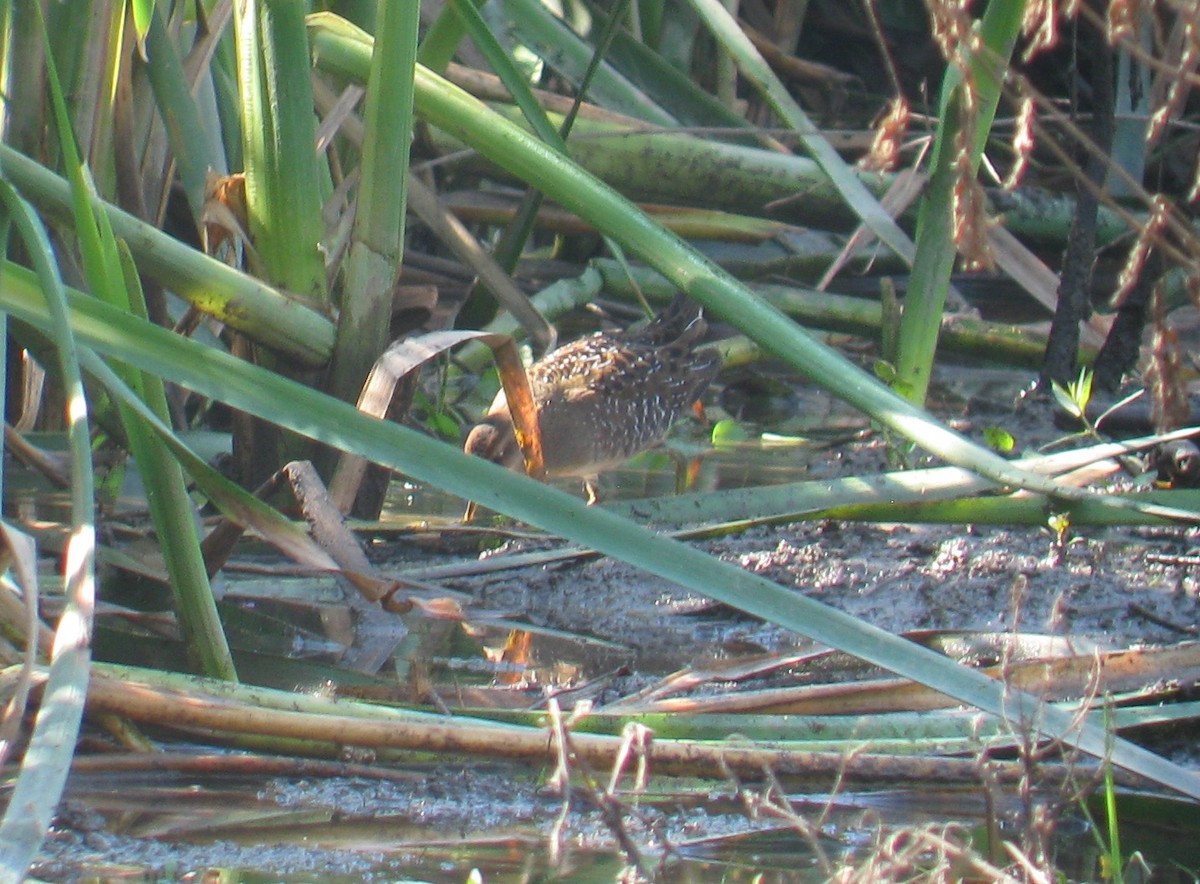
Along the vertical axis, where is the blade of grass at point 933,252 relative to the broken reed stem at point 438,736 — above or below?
above

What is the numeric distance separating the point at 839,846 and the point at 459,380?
3.80 m

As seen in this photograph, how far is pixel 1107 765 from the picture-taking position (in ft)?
5.17

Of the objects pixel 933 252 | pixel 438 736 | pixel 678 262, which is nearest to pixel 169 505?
pixel 438 736

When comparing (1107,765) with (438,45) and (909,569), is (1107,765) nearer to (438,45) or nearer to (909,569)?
(909,569)

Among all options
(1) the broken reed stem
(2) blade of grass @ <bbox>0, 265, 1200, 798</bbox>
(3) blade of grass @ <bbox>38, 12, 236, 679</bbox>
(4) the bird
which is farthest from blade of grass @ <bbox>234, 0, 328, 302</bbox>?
(4) the bird

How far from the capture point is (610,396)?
5074mm

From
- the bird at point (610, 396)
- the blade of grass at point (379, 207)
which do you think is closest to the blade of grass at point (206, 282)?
the blade of grass at point (379, 207)

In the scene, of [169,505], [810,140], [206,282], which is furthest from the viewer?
[810,140]

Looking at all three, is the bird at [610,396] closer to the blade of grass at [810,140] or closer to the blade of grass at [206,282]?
the blade of grass at [810,140]

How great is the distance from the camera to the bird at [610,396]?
4988 millimetres

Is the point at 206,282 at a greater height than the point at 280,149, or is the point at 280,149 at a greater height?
the point at 280,149

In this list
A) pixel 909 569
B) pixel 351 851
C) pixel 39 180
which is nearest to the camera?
pixel 351 851

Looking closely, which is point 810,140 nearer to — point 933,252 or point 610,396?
point 933,252

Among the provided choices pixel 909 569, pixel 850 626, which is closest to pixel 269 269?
pixel 909 569
